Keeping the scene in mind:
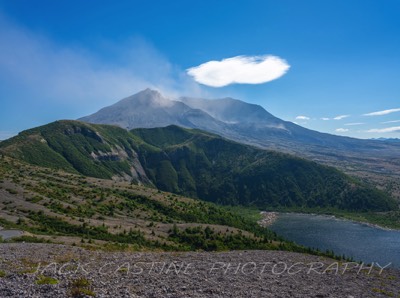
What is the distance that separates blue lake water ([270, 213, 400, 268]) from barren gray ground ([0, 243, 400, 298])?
7655cm

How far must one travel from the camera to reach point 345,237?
145875mm

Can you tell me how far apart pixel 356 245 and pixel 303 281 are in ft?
357

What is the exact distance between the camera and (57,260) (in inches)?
1425

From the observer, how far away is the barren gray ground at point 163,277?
27.1 metres

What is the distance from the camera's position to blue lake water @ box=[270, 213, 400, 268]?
117 meters

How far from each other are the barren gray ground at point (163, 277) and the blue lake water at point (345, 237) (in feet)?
251

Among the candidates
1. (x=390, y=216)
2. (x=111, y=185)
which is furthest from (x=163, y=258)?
(x=390, y=216)

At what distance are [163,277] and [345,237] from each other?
136281 mm

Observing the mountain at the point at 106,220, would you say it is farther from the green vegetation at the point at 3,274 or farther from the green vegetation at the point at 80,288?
the green vegetation at the point at 80,288

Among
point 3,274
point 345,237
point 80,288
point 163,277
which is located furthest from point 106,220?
point 345,237

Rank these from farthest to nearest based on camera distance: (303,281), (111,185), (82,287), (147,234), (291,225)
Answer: (291,225)
(111,185)
(147,234)
(303,281)
(82,287)

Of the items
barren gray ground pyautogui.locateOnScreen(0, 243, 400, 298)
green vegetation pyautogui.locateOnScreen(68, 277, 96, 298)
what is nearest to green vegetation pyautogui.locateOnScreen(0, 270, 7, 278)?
barren gray ground pyautogui.locateOnScreen(0, 243, 400, 298)

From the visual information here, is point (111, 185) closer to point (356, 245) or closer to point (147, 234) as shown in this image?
point (147, 234)

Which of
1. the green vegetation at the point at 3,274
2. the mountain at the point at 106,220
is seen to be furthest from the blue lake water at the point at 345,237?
the green vegetation at the point at 3,274
